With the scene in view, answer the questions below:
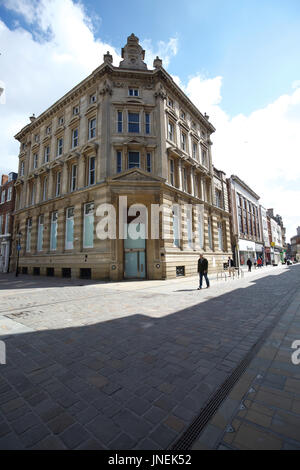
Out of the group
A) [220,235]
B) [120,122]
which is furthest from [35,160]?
[220,235]

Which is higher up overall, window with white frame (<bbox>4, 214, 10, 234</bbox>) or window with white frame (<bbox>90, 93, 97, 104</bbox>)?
window with white frame (<bbox>90, 93, 97, 104</bbox>)

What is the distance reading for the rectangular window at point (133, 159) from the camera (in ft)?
57.9

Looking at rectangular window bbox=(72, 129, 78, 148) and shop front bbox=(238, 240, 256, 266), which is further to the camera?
shop front bbox=(238, 240, 256, 266)

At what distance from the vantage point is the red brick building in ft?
90.9

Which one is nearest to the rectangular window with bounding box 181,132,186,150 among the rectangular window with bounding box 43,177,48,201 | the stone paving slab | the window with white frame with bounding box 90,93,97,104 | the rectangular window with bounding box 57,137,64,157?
the window with white frame with bounding box 90,93,97,104

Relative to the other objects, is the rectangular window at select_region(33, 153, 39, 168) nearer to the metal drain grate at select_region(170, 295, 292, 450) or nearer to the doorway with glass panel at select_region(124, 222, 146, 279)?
the doorway with glass panel at select_region(124, 222, 146, 279)

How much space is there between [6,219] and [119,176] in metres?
22.9

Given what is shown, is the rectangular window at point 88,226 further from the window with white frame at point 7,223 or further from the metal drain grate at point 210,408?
the window with white frame at point 7,223

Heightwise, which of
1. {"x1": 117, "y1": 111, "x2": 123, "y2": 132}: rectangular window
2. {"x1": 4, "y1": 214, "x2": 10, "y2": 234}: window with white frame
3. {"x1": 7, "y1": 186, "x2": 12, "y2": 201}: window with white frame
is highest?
{"x1": 117, "y1": 111, "x2": 123, "y2": 132}: rectangular window

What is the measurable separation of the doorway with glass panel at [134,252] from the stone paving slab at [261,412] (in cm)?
1400

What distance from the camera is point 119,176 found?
52.3 ft

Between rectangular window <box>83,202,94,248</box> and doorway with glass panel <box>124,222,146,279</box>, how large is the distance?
2.90m

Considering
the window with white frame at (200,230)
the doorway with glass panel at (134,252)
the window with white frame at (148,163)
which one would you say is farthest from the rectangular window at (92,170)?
the window with white frame at (200,230)
